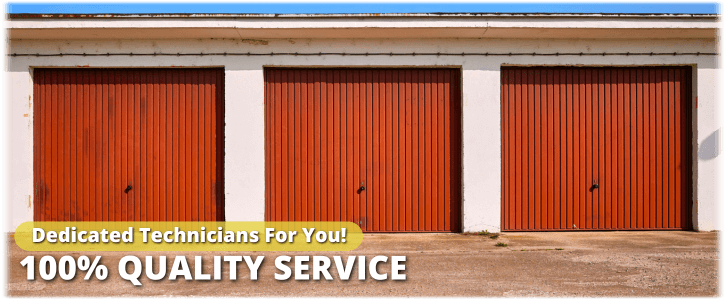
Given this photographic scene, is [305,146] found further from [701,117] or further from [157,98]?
[701,117]

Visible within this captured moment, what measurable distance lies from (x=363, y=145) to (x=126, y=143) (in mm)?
3673

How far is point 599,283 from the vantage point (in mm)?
5480

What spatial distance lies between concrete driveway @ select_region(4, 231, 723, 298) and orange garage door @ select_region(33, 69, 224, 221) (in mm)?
1220

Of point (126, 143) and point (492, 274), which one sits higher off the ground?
point (126, 143)

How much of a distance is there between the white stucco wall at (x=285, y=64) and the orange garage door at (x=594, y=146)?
0.24 metres

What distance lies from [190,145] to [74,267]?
113 inches

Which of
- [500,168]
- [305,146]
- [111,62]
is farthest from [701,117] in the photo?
[111,62]

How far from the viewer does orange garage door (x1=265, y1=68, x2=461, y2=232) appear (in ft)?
27.9

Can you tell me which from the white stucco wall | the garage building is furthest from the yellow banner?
the white stucco wall

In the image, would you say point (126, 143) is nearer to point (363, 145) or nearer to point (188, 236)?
point (188, 236)

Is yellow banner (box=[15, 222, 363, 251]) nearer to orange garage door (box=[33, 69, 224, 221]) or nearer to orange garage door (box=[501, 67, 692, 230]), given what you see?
orange garage door (box=[33, 69, 224, 221])

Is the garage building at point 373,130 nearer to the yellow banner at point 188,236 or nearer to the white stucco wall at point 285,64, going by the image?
the white stucco wall at point 285,64

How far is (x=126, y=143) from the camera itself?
8492 millimetres

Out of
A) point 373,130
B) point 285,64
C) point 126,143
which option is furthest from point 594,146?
point 126,143
